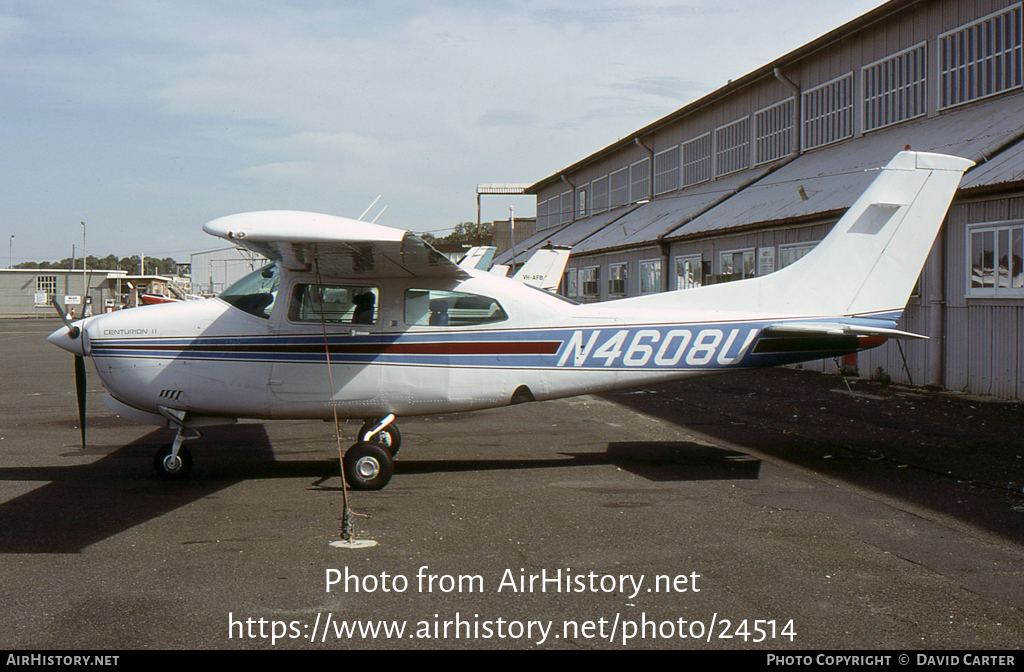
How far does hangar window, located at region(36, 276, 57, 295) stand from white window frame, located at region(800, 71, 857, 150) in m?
80.3

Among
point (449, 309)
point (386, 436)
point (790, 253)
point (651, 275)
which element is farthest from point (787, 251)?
point (386, 436)

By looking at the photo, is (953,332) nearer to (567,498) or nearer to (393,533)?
(567,498)

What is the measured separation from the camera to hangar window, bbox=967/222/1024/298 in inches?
456

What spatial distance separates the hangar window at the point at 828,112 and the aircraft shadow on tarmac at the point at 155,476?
13.1m

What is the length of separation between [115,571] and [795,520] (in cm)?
463

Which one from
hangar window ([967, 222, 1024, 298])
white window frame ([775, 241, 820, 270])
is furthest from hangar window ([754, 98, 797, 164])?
hangar window ([967, 222, 1024, 298])

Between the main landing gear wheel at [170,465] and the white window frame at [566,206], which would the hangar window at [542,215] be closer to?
the white window frame at [566,206]

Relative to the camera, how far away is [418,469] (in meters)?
7.76

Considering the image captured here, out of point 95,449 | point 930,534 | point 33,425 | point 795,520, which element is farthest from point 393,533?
point 33,425

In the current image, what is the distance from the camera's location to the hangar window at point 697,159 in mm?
26203

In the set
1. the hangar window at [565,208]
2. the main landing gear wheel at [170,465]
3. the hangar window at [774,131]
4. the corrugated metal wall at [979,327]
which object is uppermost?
the hangar window at [565,208]

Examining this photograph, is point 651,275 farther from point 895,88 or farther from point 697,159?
point 895,88

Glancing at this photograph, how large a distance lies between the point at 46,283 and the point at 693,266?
7991 centimetres

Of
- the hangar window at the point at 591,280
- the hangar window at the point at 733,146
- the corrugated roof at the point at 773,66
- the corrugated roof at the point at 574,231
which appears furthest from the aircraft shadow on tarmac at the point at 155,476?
the hangar window at the point at 591,280
